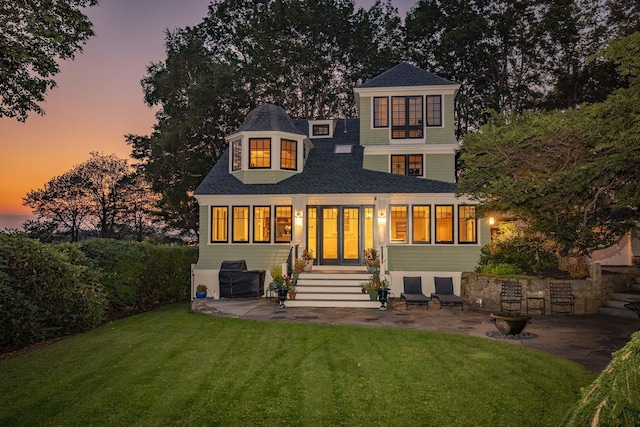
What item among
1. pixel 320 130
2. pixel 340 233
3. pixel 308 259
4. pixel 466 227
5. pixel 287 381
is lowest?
pixel 287 381

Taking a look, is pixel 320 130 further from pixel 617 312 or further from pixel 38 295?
pixel 38 295

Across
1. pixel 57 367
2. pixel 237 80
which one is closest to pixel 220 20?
pixel 237 80

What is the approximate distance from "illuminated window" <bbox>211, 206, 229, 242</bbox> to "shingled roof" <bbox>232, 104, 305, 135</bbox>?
374 centimetres

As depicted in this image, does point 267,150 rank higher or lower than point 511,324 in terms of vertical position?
higher

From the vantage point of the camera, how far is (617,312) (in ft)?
45.0

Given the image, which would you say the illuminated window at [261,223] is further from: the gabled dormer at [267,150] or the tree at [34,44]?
the tree at [34,44]

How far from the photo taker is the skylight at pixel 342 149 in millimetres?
21625

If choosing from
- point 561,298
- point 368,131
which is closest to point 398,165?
point 368,131

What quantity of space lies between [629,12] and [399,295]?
22.9m

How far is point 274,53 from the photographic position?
30.7 metres

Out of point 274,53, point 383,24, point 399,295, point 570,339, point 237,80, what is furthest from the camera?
point 383,24

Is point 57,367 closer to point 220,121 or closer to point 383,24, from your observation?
point 220,121

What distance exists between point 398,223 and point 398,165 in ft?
9.80

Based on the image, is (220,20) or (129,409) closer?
(129,409)
